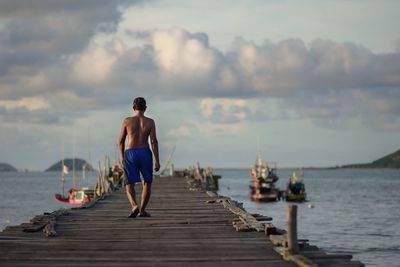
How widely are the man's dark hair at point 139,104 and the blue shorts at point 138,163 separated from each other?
0.72 meters

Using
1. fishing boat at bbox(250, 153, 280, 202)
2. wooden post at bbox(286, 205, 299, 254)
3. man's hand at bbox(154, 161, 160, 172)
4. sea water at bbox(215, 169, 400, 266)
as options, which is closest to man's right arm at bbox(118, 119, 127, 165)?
man's hand at bbox(154, 161, 160, 172)

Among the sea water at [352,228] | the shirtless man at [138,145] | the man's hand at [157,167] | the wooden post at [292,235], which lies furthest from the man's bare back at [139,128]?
the sea water at [352,228]

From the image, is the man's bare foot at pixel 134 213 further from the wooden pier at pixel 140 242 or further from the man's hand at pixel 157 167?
the man's hand at pixel 157 167

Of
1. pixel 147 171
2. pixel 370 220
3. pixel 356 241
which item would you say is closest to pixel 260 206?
pixel 370 220

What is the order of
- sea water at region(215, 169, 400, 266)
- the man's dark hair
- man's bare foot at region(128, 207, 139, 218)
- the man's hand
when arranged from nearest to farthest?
the man's dark hair < the man's hand < man's bare foot at region(128, 207, 139, 218) < sea water at region(215, 169, 400, 266)

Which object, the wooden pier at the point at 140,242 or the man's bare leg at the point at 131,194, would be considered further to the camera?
the man's bare leg at the point at 131,194

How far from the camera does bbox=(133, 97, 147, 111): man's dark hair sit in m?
14.3

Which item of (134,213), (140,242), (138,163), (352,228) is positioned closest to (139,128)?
(138,163)

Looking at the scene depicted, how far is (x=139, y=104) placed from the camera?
14.3 metres

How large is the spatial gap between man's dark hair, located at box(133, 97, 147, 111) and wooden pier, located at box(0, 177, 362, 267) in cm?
201

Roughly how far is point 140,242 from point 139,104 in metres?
4.10

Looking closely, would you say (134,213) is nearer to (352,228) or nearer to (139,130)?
(139,130)

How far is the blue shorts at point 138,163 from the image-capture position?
566 inches

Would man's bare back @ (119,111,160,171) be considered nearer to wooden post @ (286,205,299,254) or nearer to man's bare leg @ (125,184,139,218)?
man's bare leg @ (125,184,139,218)
